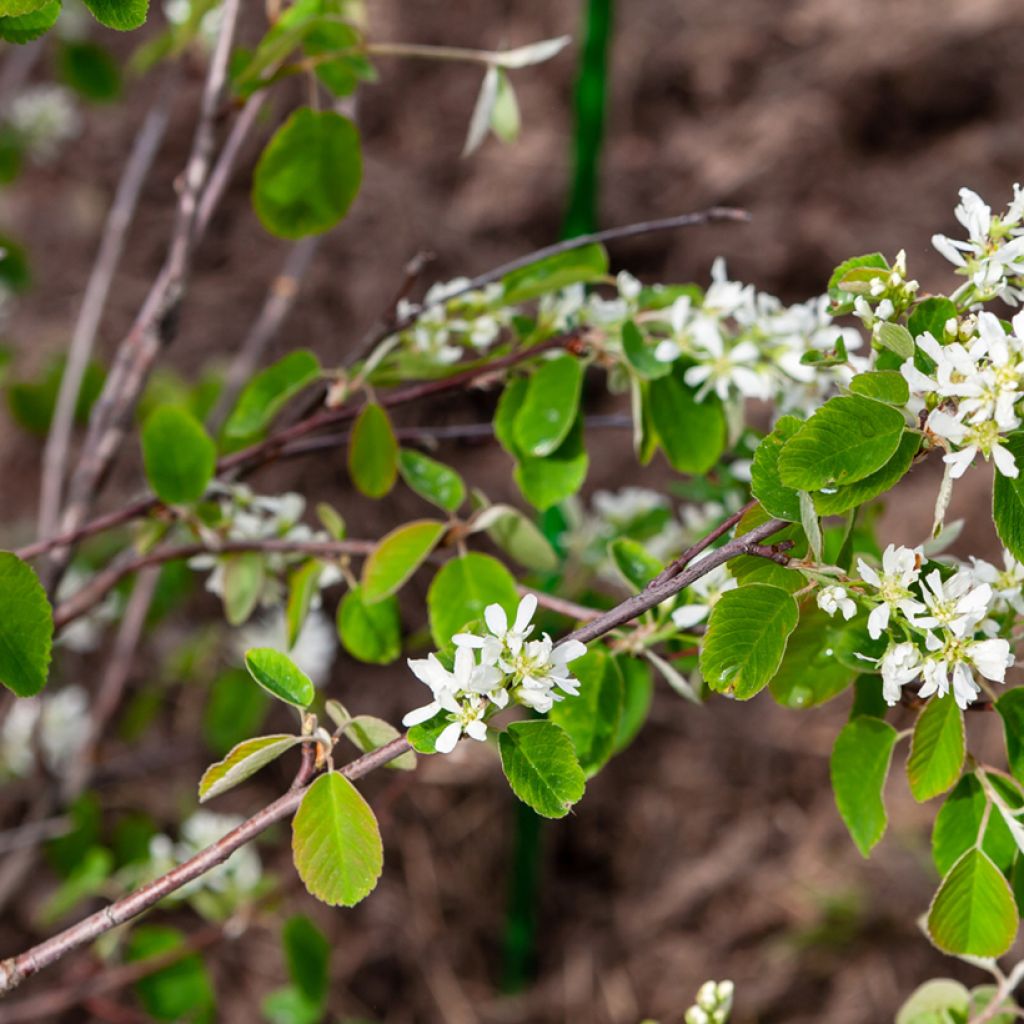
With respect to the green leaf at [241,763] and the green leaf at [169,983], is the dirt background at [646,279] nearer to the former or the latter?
the green leaf at [169,983]

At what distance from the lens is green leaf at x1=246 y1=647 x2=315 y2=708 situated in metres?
0.56

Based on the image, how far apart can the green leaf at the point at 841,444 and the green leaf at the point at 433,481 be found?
327mm

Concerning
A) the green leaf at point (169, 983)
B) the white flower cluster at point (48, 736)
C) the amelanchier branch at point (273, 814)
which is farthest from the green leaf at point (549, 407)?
the white flower cluster at point (48, 736)

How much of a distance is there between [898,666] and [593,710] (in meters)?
0.18

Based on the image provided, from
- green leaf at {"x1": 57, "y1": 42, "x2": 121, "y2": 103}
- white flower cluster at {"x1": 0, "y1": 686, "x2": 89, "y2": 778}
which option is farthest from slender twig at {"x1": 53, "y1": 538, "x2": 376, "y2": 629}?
green leaf at {"x1": 57, "y1": 42, "x2": 121, "y2": 103}

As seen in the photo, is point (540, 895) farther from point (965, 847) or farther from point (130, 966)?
point (965, 847)

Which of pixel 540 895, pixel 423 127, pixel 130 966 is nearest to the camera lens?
pixel 130 966

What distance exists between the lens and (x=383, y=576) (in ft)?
2.44

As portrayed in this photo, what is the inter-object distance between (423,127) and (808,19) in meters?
0.96

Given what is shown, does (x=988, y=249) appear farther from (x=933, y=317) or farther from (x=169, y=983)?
(x=169, y=983)

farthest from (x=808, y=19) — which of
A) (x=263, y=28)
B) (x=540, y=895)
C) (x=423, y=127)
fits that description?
→ (x=540, y=895)

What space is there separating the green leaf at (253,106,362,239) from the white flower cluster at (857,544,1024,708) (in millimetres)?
528

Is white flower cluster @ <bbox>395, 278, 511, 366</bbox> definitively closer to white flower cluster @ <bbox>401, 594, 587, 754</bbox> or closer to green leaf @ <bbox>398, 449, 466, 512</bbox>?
green leaf @ <bbox>398, 449, 466, 512</bbox>

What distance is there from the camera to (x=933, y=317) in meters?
0.56
